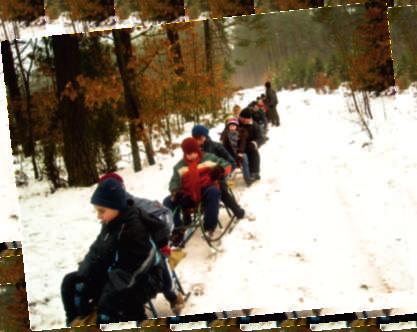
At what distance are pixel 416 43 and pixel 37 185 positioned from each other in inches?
93.9

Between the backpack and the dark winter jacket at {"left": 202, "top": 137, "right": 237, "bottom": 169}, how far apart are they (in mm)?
445

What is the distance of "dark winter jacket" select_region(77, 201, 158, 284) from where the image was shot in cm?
276

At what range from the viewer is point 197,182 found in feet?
9.68

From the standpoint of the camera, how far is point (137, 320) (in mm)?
2834

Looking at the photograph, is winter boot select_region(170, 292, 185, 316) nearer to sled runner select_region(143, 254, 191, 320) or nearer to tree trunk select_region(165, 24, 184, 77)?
sled runner select_region(143, 254, 191, 320)

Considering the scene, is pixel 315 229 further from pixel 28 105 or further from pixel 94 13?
pixel 94 13

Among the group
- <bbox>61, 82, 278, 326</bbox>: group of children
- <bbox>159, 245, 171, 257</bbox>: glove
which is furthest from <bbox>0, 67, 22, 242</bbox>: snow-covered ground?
<bbox>159, 245, 171, 257</bbox>: glove

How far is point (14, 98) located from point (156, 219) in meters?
1.13

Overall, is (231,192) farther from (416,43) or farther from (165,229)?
(416,43)

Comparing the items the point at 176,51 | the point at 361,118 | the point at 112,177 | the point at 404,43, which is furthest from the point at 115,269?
the point at 404,43

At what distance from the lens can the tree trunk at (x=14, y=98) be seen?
2.87 m

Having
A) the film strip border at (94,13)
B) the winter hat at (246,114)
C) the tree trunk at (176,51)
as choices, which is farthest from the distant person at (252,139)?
the film strip border at (94,13)

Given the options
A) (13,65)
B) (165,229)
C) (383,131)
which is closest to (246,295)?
(165,229)

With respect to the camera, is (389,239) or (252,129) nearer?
(389,239)
